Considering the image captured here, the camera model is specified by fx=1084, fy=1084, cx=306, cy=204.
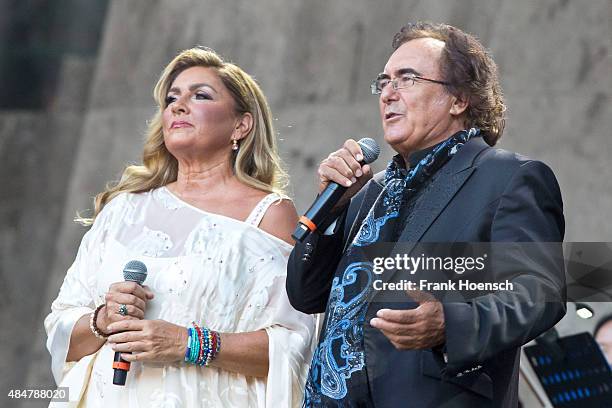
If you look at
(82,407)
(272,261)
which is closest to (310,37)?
(272,261)

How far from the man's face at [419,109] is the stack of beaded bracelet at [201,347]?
84 centimetres

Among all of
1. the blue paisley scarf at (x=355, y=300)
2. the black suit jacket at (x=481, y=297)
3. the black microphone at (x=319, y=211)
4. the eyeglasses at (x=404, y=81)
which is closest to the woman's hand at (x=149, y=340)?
the blue paisley scarf at (x=355, y=300)

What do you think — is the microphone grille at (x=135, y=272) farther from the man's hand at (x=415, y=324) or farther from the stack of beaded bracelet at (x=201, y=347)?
the man's hand at (x=415, y=324)

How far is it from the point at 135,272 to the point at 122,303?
115 millimetres

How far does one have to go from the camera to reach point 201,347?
130 inches

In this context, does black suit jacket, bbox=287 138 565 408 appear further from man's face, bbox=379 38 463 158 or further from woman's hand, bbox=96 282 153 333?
woman's hand, bbox=96 282 153 333

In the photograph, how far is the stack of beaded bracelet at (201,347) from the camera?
3.29 m

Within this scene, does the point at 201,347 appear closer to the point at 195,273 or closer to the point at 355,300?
the point at 195,273

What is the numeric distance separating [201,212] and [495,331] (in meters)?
1.49

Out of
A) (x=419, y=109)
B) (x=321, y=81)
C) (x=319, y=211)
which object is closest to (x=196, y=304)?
(x=319, y=211)

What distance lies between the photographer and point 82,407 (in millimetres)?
3494

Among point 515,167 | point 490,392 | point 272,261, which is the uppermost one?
point 515,167

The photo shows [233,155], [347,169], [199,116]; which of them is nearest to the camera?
[347,169]

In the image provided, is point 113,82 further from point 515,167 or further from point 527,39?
point 515,167
